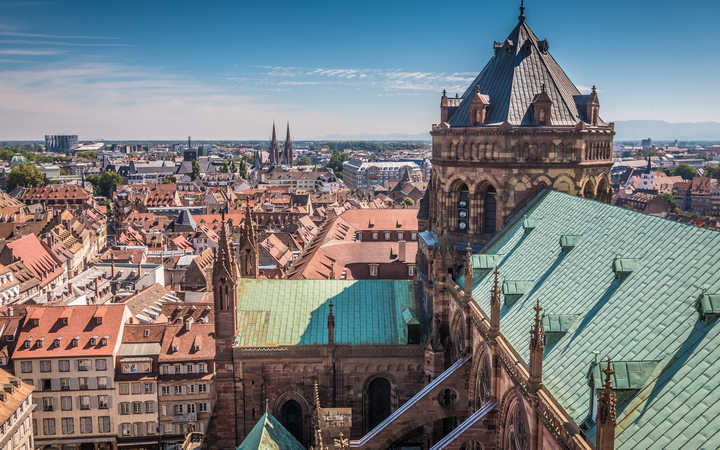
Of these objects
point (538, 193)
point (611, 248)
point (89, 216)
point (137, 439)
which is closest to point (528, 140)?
point (538, 193)

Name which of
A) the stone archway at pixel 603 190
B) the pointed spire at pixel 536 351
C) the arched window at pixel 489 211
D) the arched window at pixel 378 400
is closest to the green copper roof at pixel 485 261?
the arched window at pixel 489 211

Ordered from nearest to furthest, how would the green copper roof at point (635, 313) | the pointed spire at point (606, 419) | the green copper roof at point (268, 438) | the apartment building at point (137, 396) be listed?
the pointed spire at point (606, 419) → the green copper roof at point (635, 313) → the green copper roof at point (268, 438) → the apartment building at point (137, 396)

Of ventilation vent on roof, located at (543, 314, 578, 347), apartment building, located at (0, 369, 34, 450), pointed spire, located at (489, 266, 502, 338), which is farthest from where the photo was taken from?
apartment building, located at (0, 369, 34, 450)

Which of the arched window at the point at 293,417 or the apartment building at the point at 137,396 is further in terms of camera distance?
the apartment building at the point at 137,396

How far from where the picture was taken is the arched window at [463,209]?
40344mm

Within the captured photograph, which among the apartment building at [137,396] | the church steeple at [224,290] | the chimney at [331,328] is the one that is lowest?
the apartment building at [137,396]

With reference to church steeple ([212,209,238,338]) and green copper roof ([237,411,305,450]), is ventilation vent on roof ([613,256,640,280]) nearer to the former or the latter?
green copper roof ([237,411,305,450])

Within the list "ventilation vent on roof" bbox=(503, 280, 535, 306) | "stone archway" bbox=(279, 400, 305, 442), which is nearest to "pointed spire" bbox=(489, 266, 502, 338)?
"ventilation vent on roof" bbox=(503, 280, 535, 306)

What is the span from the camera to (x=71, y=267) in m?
123

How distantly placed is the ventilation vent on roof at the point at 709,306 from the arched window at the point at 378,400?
24.9 metres

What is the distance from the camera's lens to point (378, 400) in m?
39.3

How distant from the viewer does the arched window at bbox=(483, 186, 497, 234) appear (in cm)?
3934

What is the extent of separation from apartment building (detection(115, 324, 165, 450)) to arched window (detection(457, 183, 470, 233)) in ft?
130

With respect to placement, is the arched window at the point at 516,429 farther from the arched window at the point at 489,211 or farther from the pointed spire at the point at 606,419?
the arched window at the point at 489,211
